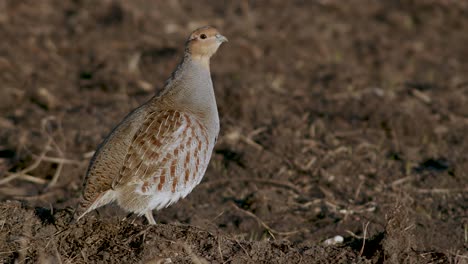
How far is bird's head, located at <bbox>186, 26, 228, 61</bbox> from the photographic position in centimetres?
530

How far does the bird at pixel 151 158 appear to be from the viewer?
4.62 meters

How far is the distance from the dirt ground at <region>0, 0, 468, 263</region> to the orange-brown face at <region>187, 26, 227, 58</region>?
1.15 meters

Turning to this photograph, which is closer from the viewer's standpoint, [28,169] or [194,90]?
[194,90]

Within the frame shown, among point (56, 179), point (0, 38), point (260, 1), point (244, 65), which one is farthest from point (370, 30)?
point (56, 179)

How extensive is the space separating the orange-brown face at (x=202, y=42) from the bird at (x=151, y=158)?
498mm

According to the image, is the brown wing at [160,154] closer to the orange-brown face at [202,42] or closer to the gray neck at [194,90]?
the gray neck at [194,90]

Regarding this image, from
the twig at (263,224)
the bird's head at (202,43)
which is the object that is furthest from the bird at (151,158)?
the twig at (263,224)

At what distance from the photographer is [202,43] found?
532 cm

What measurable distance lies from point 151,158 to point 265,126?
2.82 meters

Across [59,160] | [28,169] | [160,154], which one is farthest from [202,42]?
[28,169]

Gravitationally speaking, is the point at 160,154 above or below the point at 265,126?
above

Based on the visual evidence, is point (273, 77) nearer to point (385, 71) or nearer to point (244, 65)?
point (244, 65)

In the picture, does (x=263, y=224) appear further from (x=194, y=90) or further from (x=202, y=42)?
(x=202, y=42)

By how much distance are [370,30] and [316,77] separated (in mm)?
2460
